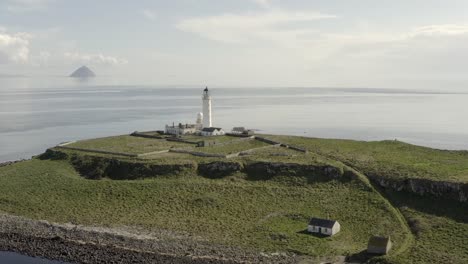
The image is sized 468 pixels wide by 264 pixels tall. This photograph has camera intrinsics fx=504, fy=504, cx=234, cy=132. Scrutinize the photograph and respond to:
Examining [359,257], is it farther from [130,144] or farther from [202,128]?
[202,128]

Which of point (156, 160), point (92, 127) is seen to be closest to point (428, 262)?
point (156, 160)

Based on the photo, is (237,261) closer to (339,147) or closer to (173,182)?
(173,182)

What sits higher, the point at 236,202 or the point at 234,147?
the point at 234,147

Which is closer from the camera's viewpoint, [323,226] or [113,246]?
[113,246]

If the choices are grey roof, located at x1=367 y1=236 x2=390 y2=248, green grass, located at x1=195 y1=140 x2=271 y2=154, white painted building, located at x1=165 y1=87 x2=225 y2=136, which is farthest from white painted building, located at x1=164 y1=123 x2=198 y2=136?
grey roof, located at x1=367 y1=236 x2=390 y2=248

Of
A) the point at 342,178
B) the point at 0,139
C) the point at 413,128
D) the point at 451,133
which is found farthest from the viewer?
the point at 413,128

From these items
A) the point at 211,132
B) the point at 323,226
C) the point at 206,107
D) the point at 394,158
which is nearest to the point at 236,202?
the point at 323,226
